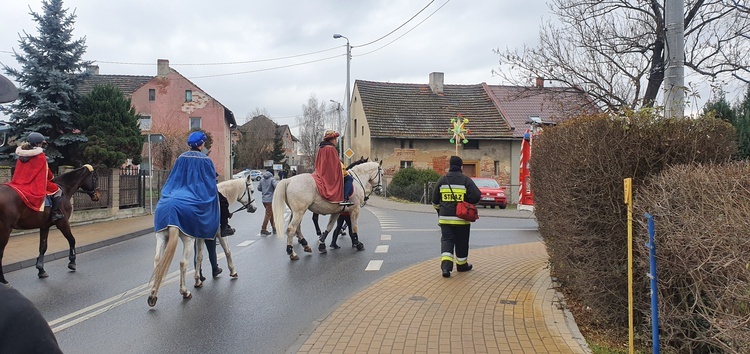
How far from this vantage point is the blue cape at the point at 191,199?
6.40m

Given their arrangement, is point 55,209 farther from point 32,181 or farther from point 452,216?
point 452,216

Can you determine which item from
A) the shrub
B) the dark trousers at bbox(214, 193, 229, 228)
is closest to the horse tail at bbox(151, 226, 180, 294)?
the dark trousers at bbox(214, 193, 229, 228)

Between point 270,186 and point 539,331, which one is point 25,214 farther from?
point 539,331

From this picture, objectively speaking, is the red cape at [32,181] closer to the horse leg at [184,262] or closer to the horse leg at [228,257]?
the horse leg at [228,257]

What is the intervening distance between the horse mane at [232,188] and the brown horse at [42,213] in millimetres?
2920

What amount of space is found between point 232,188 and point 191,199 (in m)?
1.82

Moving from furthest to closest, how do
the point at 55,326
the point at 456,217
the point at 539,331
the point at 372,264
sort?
the point at 372,264 < the point at 456,217 < the point at 55,326 < the point at 539,331

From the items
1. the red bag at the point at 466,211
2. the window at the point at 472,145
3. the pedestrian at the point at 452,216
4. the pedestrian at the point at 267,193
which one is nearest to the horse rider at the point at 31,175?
the pedestrian at the point at 267,193

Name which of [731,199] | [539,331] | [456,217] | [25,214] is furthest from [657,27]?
[25,214]

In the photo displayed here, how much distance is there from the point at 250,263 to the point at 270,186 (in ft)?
16.9

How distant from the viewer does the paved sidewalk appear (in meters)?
4.67

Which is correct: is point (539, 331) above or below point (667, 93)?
below

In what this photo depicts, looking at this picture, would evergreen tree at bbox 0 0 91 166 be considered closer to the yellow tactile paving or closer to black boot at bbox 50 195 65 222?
black boot at bbox 50 195 65 222

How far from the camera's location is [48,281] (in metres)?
8.13
